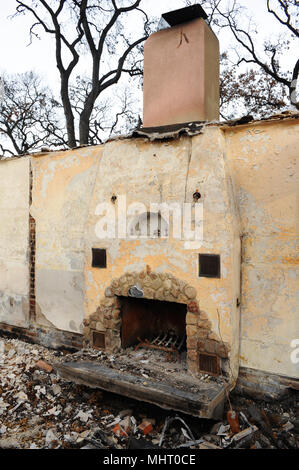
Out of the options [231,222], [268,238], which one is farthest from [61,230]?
[268,238]

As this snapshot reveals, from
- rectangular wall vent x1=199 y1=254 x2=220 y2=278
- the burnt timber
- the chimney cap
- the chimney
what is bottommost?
the burnt timber

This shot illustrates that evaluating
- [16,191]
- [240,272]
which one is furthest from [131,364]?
[16,191]

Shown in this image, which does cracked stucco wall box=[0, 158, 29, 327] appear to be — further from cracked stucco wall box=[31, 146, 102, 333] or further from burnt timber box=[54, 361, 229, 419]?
burnt timber box=[54, 361, 229, 419]

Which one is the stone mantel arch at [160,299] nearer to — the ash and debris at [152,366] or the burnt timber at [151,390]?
the ash and debris at [152,366]

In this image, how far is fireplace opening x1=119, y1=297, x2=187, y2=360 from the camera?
464 cm

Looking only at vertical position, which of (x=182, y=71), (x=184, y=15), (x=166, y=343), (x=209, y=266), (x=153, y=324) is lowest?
(x=166, y=343)

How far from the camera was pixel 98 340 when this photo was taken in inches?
184

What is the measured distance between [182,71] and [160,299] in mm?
3568

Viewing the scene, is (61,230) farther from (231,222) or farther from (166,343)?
(231,222)

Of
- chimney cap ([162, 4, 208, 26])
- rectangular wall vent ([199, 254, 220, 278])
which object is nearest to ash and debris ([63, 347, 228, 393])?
rectangular wall vent ([199, 254, 220, 278])

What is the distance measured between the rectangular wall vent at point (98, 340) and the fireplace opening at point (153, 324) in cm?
29

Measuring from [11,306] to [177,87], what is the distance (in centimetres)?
498

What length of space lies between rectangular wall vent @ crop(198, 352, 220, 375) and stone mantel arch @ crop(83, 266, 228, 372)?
5 cm
